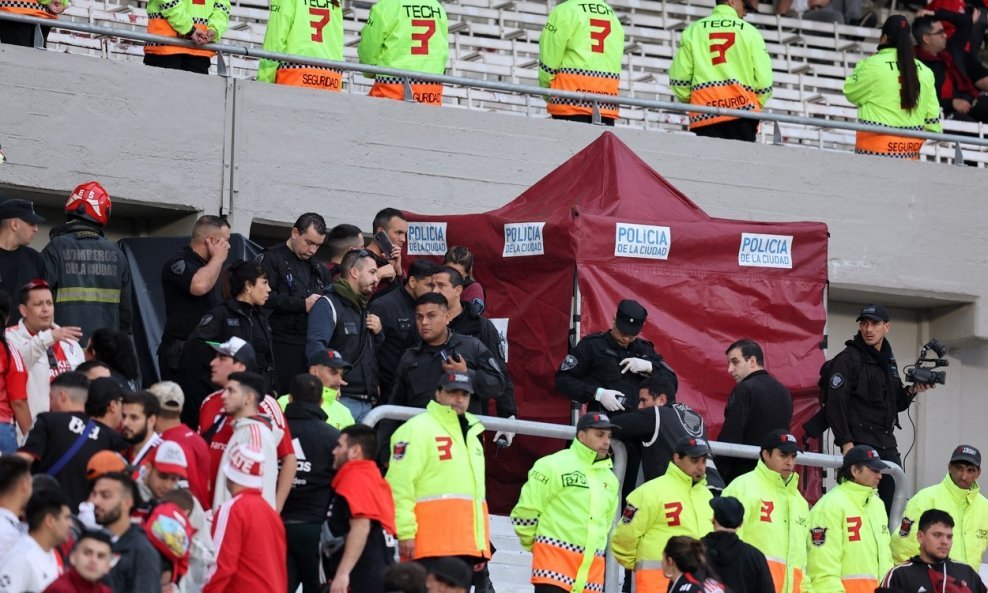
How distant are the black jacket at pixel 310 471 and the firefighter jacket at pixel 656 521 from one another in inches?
73.2

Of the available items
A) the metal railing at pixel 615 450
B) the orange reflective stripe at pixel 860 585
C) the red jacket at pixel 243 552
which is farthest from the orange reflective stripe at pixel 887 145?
the red jacket at pixel 243 552

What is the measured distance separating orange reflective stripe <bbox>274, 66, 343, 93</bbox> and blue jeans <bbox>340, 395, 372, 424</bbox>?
165 inches

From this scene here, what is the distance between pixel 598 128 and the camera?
1524 cm

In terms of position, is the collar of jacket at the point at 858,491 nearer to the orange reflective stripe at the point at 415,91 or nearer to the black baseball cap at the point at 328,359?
the black baseball cap at the point at 328,359

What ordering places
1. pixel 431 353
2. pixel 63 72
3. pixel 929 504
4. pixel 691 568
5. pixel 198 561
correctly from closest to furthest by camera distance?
pixel 198 561
pixel 691 568
pixel 431 353
pixel 929 504
pixel 63 72

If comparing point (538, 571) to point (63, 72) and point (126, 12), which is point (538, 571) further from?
point (126, 12)

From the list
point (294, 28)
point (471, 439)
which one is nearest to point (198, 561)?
point (471, 439)

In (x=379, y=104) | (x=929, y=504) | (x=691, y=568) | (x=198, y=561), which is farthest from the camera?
(x=379, y=104)

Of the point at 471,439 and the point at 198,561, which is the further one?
the point at 471,439

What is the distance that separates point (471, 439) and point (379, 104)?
5.36 m

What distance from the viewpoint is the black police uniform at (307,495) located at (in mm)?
9352

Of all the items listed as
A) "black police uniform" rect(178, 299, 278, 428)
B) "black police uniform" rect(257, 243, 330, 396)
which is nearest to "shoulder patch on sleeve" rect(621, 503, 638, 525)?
"black police uniform" rect(178, 299, 278, 428)

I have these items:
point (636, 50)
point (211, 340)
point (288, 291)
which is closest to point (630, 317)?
point (288, 291)

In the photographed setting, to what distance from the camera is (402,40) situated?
14555 mm
